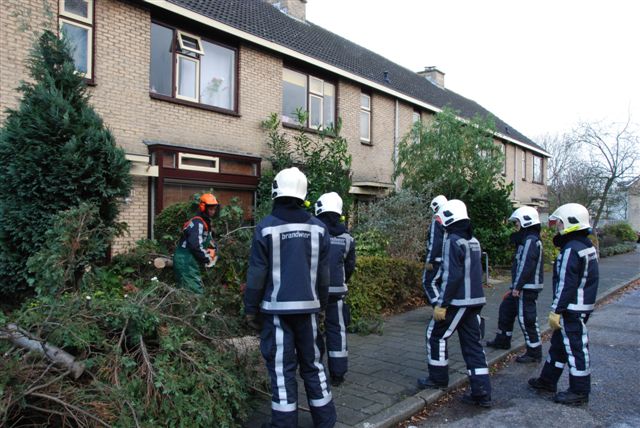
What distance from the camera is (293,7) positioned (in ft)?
55.2

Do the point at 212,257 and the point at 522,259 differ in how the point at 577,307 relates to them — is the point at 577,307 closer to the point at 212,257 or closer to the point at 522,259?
the point at 522,259

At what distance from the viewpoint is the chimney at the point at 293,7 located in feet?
54.5

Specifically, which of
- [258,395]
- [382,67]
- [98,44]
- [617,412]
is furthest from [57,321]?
[382,67]

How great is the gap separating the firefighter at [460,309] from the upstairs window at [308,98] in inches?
294

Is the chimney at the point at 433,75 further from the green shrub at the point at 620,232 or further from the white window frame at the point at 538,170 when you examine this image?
the green shrub at the point at 620,232

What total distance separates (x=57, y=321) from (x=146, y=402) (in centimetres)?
89

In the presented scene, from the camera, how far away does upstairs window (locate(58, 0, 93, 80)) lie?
26.9 feet

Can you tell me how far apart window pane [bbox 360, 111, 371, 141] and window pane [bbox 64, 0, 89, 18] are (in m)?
8.29

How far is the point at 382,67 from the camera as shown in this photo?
19125 millimetres

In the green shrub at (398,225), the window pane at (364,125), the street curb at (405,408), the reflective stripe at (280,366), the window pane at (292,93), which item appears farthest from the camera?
the window pane at (364,125)

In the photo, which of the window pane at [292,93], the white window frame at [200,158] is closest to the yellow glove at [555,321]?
the white window frame at [200,158]

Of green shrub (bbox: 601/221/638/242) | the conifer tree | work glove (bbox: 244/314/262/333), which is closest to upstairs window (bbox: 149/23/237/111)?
the conifer tree

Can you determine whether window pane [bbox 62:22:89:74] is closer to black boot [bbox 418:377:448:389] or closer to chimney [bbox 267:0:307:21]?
black boot [bbox 418:377:448:389]

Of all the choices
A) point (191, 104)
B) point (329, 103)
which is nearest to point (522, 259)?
point (191, 104)
